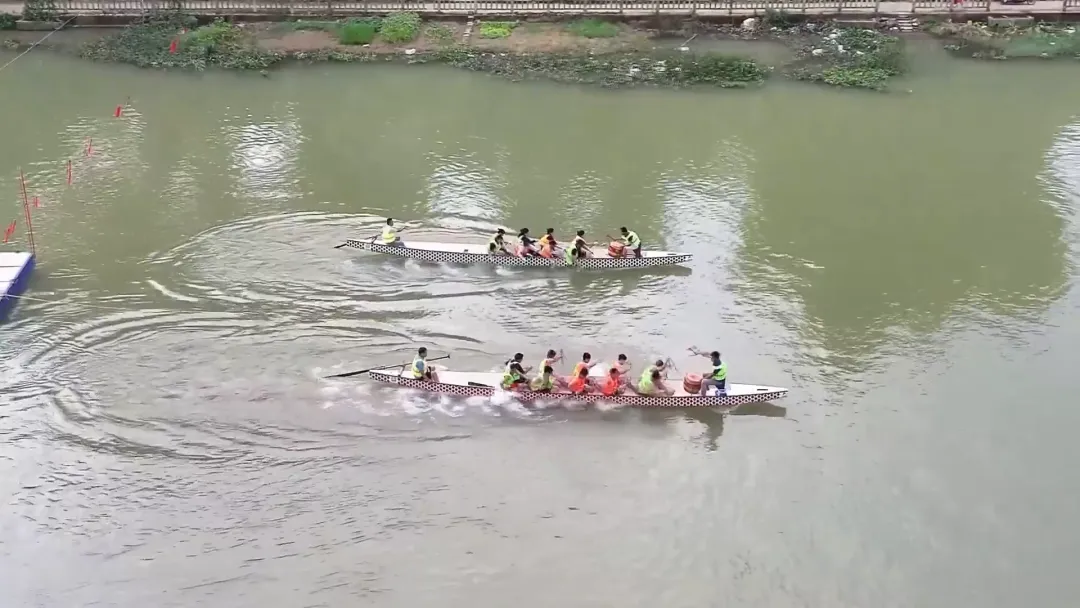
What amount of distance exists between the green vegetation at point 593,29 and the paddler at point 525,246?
13.1 metres

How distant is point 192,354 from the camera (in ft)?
47.5

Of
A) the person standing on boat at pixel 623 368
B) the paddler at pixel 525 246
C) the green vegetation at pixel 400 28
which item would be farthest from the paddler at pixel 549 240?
the green vegetation at pixel 400 28

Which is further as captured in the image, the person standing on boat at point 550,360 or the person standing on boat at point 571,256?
the person standing on boat at point 571,256

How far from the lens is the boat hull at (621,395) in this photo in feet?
44.3

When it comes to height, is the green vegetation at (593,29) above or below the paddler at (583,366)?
above

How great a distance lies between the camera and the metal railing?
2867cm

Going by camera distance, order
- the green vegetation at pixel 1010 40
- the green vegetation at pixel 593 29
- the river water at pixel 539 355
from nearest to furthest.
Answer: the river water at pixel 539 355 < the green vegetation at pixel 1010 40 < the green vegetation at pixel 593 29

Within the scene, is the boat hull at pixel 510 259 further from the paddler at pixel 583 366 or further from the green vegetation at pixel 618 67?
the green vegetation at pixel 618 67

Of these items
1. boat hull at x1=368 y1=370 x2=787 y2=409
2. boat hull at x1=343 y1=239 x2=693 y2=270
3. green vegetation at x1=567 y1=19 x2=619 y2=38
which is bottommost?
boat hull at x1=368 y1=370 x2=787 y2=409

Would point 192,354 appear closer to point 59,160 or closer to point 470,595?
point 470,595

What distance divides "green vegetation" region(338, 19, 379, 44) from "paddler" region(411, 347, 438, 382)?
17.1 metres

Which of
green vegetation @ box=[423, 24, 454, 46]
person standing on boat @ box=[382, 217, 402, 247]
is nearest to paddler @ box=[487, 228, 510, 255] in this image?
person standing on boat @ box=[382, 217, 402, 247]

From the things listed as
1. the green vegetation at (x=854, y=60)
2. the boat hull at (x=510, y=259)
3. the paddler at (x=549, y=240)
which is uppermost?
the green vegetation at (x=854, y=60)

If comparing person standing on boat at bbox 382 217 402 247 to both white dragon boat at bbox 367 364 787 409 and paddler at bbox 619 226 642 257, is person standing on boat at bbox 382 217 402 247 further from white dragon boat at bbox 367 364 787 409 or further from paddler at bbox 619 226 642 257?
paddler at bbox 619 226 642 257
